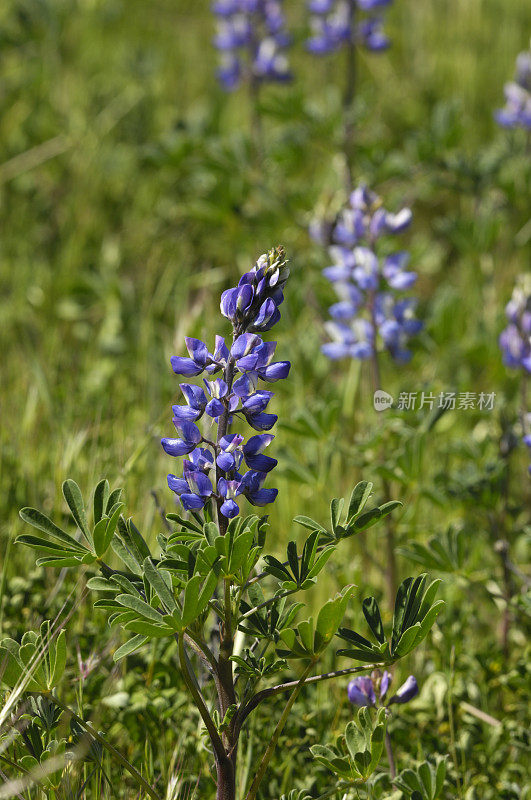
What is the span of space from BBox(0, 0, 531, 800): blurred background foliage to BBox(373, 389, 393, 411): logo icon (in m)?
0.07

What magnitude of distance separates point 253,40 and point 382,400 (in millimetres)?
2222

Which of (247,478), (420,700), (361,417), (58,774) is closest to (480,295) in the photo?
(361,417)

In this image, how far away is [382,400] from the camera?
214 cm

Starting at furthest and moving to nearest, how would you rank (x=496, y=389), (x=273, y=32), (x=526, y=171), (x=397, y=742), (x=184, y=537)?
(x=273, y=32)
(x=526, y=171)
(x=496, y=389)
(x=397, y=742)
(x=184, y=537)

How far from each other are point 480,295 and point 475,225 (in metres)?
0.31

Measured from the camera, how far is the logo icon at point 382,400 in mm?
2111

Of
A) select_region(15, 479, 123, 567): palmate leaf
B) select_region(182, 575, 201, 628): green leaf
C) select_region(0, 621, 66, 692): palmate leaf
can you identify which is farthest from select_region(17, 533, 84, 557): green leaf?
select_region(182, 575, 201, 628): green leaf

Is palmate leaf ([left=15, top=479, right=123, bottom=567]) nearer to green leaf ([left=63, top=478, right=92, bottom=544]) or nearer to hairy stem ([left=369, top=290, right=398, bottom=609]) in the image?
green leaf ([left=63, top=478, right=92, bottom=544])

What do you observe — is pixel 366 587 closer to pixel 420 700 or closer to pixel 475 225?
pixel 420 700

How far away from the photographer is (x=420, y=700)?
1.81 meters

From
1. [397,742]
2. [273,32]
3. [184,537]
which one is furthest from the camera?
[273,32]

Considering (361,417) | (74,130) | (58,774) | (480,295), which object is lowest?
(58,774)

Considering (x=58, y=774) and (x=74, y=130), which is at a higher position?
(x=74, y=130)

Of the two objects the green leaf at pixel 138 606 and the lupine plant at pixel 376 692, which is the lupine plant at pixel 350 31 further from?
Answer: the green leaf at pixel 138 606
